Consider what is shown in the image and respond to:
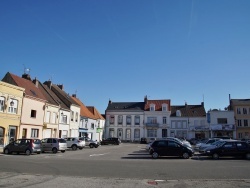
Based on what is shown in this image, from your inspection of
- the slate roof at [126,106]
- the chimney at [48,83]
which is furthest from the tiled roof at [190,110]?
the chimney at [48,83]

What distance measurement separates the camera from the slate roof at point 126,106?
68.0m

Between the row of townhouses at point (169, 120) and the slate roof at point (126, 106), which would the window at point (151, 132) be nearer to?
the row of townhouses at point (169, 120)

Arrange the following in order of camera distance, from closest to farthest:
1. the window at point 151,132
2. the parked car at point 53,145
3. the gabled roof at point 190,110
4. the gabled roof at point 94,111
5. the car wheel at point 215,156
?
1. the car wheel at point 215,156
2. the parked car at point 53,145
3. the gabled roof at point 94,111
4. the gabled roof at point 190,110
5. the window at point 151,132

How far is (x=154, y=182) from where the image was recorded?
10.8 meters

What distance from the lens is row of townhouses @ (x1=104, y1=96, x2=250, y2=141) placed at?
5838 centimetres

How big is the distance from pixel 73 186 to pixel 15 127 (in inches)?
943

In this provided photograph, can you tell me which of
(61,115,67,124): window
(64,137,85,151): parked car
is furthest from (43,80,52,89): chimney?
(64,137,85,151): parked car

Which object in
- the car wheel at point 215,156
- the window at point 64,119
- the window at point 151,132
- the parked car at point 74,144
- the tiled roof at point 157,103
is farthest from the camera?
the tiled roof at point 157,103

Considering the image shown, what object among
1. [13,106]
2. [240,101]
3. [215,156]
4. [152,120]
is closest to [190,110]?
[152,120]

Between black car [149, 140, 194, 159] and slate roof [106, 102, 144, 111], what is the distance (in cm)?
4539

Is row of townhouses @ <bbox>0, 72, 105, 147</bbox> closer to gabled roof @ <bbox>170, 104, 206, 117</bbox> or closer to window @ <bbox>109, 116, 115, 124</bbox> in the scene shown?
window @ <bbox>109, 116, 115, 124</bbox>

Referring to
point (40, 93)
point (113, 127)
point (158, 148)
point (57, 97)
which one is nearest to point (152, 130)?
point (113, 127)

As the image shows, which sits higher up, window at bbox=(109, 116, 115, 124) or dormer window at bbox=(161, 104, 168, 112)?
dormer window at bbox=(161, 104, 168, 112)

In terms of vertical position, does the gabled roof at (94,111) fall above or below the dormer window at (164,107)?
below
